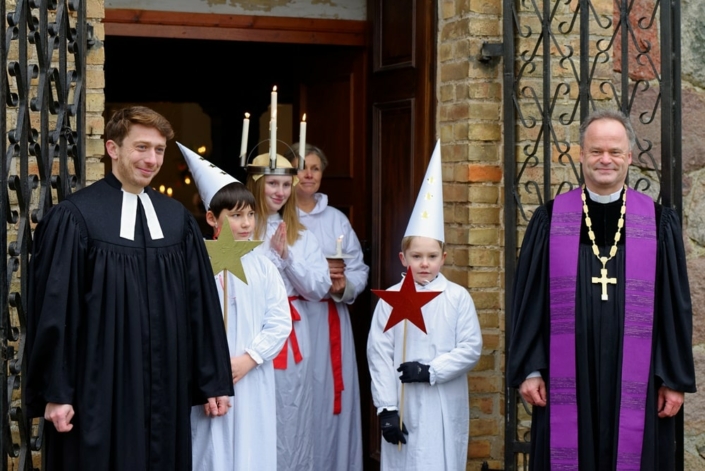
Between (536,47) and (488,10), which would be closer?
(536,47)

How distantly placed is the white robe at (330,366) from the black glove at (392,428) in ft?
3.59

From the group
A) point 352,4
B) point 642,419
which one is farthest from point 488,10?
point 642,419

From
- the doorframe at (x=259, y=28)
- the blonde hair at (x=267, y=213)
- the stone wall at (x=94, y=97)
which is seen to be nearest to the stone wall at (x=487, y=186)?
the blonde hair at (x=267, y=213)

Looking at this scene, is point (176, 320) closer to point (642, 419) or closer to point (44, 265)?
point (44, 265)

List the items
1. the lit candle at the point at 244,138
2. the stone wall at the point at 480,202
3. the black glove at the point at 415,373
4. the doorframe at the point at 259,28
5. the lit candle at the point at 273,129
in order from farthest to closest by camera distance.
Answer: the doorframe at the point at 259,28 → the stone wall at the point at 480,202 → the lit candle at the point at 244,138 → the lit candle at the point at 273,129 → the black glove at the point at 415,373

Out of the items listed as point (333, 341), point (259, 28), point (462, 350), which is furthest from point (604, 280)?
point (259, 28)

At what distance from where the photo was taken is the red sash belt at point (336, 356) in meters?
6.10

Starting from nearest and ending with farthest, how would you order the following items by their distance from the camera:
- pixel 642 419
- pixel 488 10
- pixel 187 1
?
1. pixel 642 419
2. pixel 488 10
3. pixel 187 1

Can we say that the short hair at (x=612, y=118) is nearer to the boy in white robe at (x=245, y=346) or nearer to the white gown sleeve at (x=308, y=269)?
the boy in white robe at (x=245, y=346)

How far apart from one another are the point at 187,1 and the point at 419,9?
55.8 inches

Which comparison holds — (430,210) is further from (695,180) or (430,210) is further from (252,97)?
(252,97)

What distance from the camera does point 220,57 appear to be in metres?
10.1

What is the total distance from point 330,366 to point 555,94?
6.26ft

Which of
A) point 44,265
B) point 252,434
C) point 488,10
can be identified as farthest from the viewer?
point 488,10
